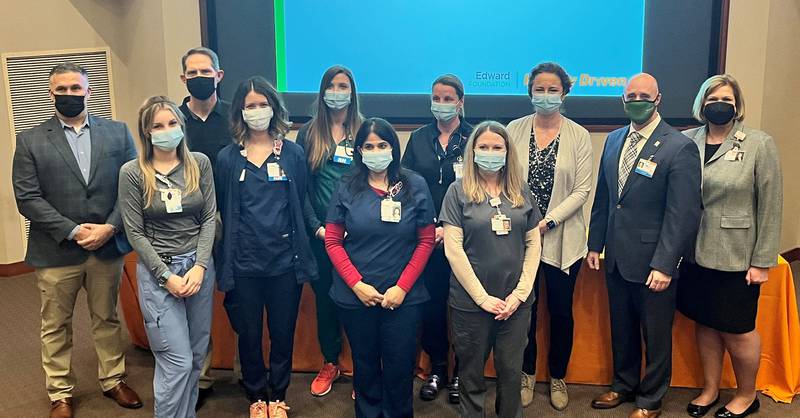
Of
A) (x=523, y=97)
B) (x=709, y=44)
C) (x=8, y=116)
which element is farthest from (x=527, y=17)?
(x=8, y=116)

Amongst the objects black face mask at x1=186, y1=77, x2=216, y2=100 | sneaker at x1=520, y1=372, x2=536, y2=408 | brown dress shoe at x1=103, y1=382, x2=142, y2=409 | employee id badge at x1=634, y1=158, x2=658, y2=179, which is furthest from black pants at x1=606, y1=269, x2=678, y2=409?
brown dress shoe at x1=103, y1=382, x2=142, y2=409

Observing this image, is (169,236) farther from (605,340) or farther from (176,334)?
(605,340)

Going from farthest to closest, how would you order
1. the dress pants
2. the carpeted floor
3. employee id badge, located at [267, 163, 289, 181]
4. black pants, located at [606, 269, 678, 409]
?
the carpeted floor → the dress pants → black pants, located at [606, 269, 678, 409] → employee id badge, located at [267, 163, 289, 181]

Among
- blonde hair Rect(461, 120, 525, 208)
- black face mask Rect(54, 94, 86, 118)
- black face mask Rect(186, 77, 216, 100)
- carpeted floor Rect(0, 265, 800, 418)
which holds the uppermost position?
black face mask Rect(186, 77, 216, 100)

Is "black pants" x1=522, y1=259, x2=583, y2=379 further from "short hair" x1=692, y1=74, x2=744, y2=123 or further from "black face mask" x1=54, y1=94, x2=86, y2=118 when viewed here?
"black face mask" x1=54, y1=94, x2=86, y2=118

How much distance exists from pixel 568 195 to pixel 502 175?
20.5 inches

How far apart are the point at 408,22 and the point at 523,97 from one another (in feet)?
3.43

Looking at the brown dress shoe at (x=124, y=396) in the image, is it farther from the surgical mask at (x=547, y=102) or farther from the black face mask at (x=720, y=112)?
the black face mask at (x=720, y=112)

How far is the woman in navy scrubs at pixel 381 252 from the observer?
294cm

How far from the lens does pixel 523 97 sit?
518 centimetres

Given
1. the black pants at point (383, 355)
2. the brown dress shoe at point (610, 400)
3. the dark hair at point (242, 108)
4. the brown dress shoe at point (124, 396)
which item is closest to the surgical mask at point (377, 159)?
the dark hair at point (242, 108)

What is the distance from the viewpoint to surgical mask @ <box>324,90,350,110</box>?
333 centimetres

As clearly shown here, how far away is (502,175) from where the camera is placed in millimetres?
2928

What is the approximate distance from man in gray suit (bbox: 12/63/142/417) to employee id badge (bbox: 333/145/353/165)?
1.00 m
